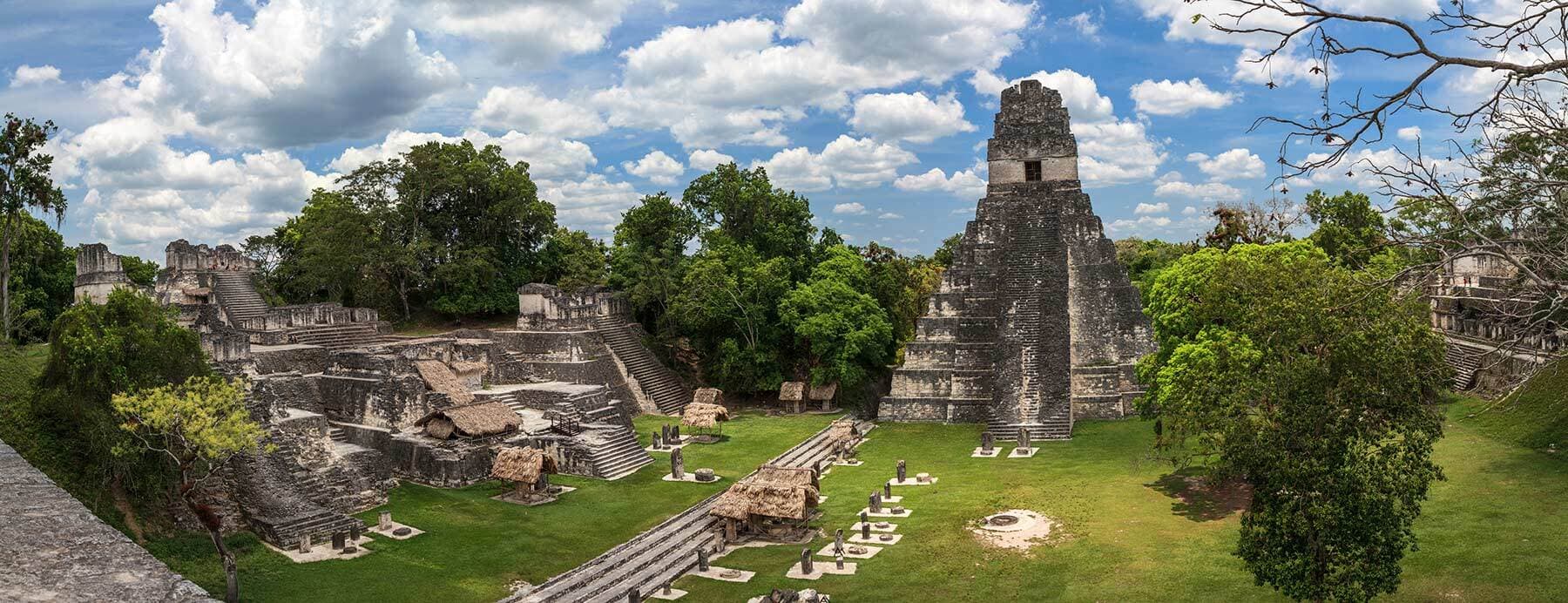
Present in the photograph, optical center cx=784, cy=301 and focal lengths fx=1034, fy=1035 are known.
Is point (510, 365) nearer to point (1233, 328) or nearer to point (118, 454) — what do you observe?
point (118, 454)

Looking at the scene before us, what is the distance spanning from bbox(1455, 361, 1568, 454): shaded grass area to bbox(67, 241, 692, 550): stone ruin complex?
22.4 metres

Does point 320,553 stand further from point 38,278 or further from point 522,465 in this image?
point 38,278

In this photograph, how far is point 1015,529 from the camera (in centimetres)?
2258

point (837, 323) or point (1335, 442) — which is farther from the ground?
point (837, 323)

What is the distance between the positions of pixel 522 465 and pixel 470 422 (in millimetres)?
A: 2977

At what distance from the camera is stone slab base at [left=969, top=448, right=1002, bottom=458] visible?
30.4 meters

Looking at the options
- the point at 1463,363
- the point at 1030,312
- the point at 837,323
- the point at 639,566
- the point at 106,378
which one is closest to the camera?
the point at 106,378

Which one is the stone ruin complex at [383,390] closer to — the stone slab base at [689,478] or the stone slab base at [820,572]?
the stone slab base at [689,478]

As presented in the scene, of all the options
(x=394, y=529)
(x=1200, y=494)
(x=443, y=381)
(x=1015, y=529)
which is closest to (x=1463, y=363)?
(x=1200, y=494)

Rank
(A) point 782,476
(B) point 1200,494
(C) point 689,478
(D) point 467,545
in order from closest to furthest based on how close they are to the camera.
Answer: (D) point 467,545
(A) point 782,476
(B) point 1200,494
(C) point 689,478

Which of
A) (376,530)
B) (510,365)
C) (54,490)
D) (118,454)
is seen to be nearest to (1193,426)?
(376,530)

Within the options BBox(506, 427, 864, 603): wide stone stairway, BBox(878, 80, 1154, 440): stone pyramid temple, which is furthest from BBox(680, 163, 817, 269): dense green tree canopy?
BBox(506, 427, 864, 603): wide stone stairway

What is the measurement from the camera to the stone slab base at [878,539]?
22344mm

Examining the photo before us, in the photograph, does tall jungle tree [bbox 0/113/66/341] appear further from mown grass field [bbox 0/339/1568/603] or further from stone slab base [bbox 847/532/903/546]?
stone slab base [bbox 847/532/903/546]
